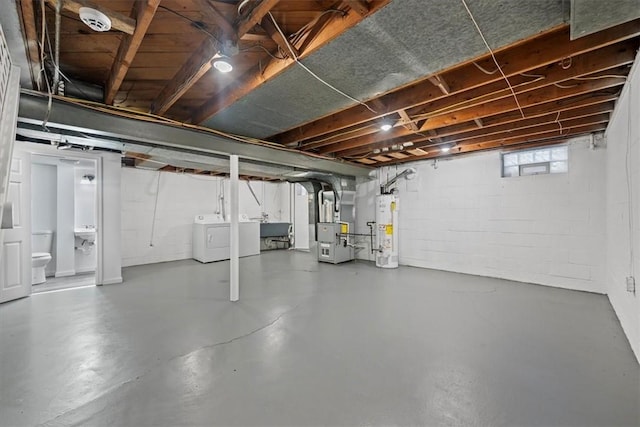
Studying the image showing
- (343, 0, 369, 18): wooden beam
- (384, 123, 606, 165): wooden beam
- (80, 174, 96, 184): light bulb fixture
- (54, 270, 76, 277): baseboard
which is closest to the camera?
(343, 0, 369, 18): wooden beam

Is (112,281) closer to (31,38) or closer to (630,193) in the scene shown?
(31,38)

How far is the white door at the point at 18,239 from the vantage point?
3.41m

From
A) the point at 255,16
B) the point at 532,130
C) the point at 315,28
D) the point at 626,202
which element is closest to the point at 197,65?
the point at 255,16

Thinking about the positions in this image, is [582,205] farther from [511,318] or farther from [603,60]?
[603,60]

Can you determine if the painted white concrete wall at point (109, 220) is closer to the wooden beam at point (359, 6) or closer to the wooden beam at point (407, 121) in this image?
the wooden beam at point (407, 121)

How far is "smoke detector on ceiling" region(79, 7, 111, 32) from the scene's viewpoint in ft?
4.71

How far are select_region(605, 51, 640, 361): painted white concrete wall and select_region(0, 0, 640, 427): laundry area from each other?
43 millimetres

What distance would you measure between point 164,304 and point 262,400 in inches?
90.2

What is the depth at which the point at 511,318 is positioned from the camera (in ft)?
9.38

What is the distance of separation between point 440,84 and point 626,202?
195 centimetres

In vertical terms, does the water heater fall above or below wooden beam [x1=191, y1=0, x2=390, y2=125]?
below

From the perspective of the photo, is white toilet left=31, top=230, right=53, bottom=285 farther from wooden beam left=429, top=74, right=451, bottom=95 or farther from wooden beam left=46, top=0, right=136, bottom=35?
wooden beam left=429, top=74, right=451, bottom=95

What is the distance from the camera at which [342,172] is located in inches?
212

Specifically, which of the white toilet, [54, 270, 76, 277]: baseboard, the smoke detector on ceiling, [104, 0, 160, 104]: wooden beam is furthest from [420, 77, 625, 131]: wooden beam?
[54, 270, 76, 277]: baseboard
